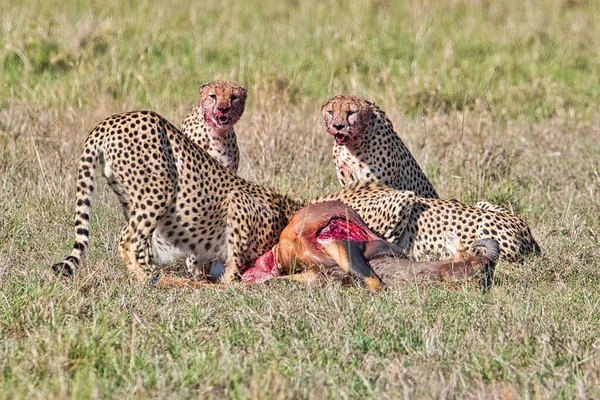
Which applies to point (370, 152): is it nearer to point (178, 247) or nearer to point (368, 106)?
point (368, 106)

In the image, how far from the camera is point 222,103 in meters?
6.50

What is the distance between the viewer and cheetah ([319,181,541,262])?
6.10 m

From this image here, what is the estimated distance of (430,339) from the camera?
418 centimetres

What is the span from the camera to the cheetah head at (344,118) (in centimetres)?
658

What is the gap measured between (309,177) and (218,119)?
3.94 ft

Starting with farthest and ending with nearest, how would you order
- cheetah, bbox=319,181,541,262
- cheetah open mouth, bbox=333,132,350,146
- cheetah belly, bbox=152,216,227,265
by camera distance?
cheetah open mouth, bbox=333,132,350,146
cheetah, bbox=319,181,541,262
cheetah belly, bbox=152,216,227,265

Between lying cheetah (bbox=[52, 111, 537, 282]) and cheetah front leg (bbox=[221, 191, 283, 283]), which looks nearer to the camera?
lying cheetah (bbox=[52, 111, 537, 282])

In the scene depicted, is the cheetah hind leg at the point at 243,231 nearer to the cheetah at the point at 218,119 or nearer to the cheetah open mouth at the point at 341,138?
the cheetah at the point at 218,119

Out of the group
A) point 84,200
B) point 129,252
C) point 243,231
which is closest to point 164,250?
point 129,252

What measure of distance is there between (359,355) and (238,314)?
66 cm

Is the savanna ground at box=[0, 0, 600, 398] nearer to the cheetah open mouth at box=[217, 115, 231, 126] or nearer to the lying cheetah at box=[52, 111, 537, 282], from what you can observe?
the lying cheetah at box=[52, 111, 537, 282]

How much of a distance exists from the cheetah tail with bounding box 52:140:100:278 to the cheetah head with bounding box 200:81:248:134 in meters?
1.07

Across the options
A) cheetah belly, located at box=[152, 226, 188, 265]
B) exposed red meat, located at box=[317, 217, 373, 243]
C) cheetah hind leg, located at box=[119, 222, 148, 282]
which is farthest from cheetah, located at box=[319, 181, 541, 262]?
cheetah hind leg, located at box=[119, 222, 148, 282]

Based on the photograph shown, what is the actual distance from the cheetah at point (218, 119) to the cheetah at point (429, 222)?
29.8 inches
